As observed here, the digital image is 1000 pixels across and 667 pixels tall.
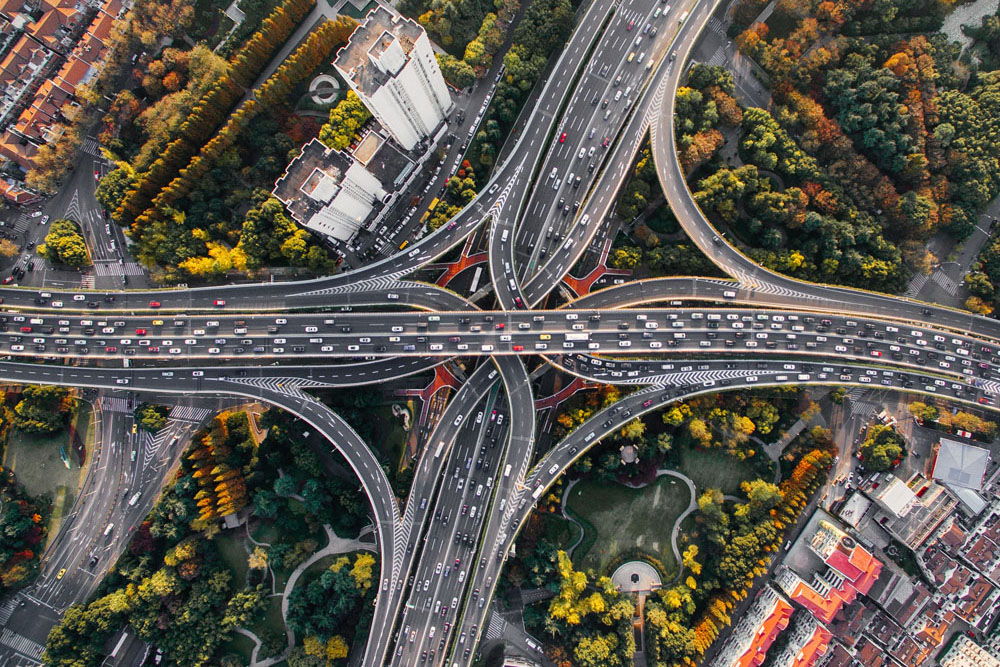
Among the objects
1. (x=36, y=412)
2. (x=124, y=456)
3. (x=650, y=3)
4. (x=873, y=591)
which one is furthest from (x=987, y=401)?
(x=36, y=412)

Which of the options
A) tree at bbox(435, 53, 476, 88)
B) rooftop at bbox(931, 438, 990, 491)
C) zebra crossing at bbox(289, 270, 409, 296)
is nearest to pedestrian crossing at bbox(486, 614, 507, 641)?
zebra crossing at bbox(289, 270, 409, 296)

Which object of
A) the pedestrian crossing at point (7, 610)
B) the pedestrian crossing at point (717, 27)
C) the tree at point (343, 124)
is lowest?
the pedestrian crossing at point (7, 610)

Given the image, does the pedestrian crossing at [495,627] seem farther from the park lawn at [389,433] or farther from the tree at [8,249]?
the tree at [8,249]

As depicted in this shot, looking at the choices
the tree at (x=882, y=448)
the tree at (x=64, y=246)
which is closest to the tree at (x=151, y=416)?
the tree at (x=64, y=246)

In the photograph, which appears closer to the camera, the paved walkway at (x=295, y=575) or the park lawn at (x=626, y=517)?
the paved walkway at (x=295, y=575)

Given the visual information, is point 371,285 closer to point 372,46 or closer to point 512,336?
point 512,336

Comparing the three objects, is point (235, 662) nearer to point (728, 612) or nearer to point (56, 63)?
point (728, 612)

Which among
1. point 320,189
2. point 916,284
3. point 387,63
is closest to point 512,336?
point 320,189

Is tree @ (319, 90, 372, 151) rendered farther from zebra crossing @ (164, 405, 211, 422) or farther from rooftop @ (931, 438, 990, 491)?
rooftop @ (931, 438, 990, 491)
